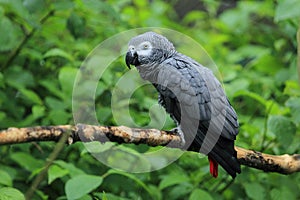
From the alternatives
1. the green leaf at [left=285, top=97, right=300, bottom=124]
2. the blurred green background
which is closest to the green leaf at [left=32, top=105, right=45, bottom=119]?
the blurred green background

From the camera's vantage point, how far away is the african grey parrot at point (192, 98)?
167 cm

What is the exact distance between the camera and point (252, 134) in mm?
2223

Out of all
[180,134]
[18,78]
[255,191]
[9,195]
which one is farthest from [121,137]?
[18,78]

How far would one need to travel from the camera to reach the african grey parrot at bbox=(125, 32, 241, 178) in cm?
167

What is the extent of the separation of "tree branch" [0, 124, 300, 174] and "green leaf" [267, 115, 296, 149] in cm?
22

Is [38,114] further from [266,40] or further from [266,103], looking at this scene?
[266,40]

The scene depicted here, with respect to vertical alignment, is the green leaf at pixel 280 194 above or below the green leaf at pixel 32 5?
A: below

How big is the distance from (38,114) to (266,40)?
155cm

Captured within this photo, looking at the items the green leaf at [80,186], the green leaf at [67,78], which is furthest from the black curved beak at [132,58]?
the green leaf at [67,78]

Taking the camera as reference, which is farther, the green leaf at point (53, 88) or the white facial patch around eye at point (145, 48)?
the green leaf at point (53, 88)

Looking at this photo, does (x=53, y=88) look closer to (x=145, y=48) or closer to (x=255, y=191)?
(x=145, y=48)

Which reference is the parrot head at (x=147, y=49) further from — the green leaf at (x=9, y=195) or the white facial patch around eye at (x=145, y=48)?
the green leaf at (x=9, y=195)

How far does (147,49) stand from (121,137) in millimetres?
347

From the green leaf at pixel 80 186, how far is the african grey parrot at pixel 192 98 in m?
0.33
